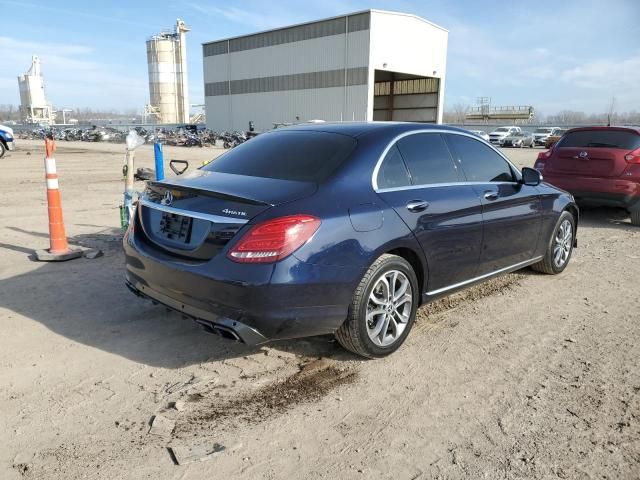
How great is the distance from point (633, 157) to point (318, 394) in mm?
7447

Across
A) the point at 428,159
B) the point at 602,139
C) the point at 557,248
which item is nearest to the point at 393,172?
the point at 428,159

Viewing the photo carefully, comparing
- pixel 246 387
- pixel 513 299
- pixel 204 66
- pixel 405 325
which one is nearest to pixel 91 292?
pixel 246 387

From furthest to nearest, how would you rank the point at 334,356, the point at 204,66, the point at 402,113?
the point at 204,66 → the point at 402,113 → the point at 334,356

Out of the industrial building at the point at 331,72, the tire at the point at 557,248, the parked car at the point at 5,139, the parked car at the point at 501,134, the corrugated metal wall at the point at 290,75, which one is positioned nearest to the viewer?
the tire at the point at 557,248

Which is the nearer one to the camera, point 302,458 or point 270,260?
point 302,458

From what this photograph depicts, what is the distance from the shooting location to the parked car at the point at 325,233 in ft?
9.76

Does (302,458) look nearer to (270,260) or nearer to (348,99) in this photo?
(270,260)

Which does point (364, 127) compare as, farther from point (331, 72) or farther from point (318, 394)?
point (331, 72)

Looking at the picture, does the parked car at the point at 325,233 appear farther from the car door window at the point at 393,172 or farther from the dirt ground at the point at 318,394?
the dirt ground at the point at 318,394

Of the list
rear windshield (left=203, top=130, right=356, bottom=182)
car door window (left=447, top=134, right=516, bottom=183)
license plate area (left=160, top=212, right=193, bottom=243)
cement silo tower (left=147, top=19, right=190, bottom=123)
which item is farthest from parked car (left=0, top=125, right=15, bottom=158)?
cement silo tower (left=147, top=19, right=190, bottom=123)

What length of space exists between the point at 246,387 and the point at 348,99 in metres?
38.5

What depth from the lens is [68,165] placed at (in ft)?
63.3

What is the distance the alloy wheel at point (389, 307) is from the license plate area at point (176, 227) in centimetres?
125

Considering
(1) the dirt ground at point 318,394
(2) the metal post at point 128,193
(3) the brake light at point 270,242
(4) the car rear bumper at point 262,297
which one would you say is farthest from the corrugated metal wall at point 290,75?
(3) the brake light at point 270,242
